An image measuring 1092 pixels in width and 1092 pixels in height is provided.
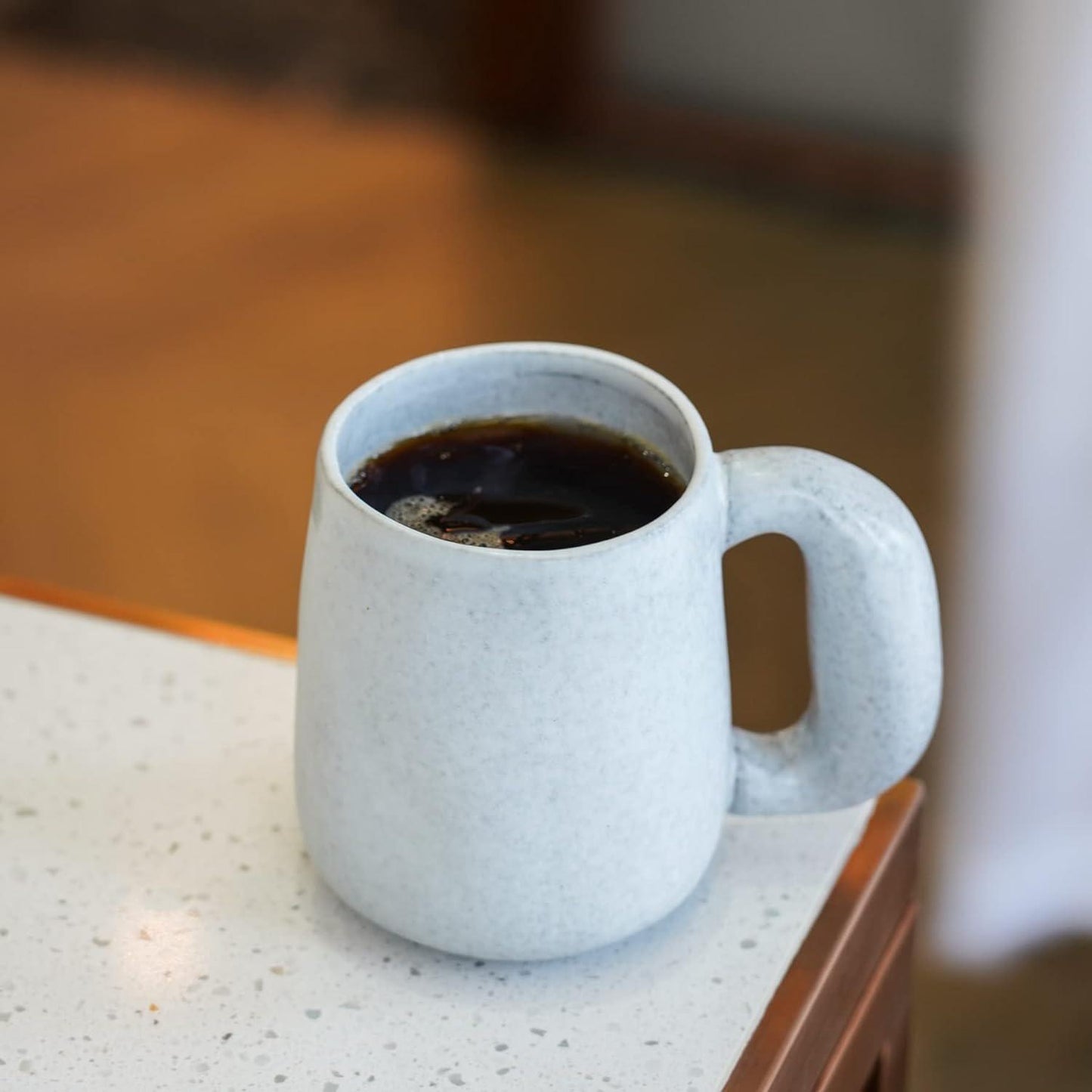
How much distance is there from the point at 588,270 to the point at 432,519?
1.83 meters

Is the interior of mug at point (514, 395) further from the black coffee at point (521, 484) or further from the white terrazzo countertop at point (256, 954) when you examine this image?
the white terrazzo countertop at point (256, 954)

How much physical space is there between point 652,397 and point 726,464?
4 cm

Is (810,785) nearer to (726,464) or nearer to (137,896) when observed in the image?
(726,464)

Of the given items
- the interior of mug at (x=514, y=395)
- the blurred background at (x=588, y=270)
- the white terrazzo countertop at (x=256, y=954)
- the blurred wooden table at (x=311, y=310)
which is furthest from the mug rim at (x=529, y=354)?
the blurred wooden table at (x=311, y=310)

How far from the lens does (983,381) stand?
204 centimetres

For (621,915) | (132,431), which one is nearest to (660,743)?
(621,915)

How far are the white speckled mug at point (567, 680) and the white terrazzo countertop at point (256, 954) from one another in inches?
0.8

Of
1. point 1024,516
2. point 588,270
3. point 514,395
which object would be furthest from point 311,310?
point 514,395

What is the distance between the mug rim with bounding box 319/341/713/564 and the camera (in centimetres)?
46

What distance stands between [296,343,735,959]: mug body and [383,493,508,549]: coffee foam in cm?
2

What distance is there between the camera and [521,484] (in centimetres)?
54

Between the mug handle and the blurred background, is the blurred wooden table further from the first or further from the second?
the mug handle

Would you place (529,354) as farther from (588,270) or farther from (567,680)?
(588,270)

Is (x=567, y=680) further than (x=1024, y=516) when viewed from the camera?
No
